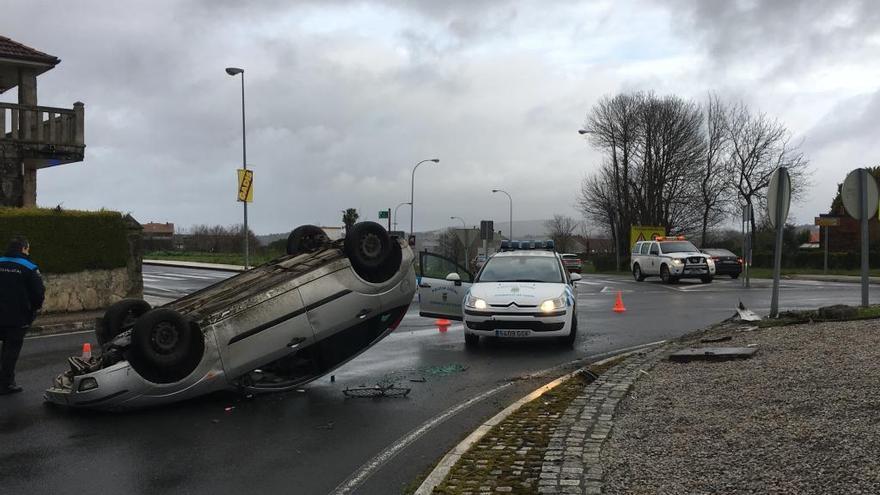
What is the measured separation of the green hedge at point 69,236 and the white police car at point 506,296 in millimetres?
8770

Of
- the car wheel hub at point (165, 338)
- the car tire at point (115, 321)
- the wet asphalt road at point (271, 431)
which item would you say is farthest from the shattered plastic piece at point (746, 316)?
the car tire at point (115, 321)

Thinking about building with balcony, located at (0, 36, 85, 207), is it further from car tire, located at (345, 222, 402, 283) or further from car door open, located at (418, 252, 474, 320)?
car tire, located at (345, 222, 402, 283)

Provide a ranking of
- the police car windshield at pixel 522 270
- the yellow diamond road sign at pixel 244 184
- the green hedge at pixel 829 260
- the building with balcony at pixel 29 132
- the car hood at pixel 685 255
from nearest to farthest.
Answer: the police car windshield at pixel 522 270 → the building with balcony at pixel 29 132 → the yellow diamond road sign at pixel 244 184 → the car hood at pixel 685 255 → the green hedge at pixel 829 260

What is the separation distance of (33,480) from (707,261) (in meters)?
27.0

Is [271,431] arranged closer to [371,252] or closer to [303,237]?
[371,252]

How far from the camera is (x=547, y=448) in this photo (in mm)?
5262

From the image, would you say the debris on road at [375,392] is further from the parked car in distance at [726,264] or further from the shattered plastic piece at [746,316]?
the parked car in distance at [726,264]

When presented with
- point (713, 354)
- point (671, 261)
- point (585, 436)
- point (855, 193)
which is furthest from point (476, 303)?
point (671, 261)

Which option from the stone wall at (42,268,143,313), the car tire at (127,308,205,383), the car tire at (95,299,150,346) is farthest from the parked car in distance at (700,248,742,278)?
the car tire at (127,308,205,383)

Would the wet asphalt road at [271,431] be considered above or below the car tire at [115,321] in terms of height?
below

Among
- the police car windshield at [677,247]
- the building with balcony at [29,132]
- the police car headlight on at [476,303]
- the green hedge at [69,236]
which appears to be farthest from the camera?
the police car windshield at [677,247]

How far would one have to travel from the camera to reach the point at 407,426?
633 centimetres

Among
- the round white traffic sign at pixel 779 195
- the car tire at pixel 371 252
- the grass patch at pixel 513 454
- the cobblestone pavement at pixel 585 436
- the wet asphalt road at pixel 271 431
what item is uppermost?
the round white traffic sign at pixel 779 195

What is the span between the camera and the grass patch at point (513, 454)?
454 cm
